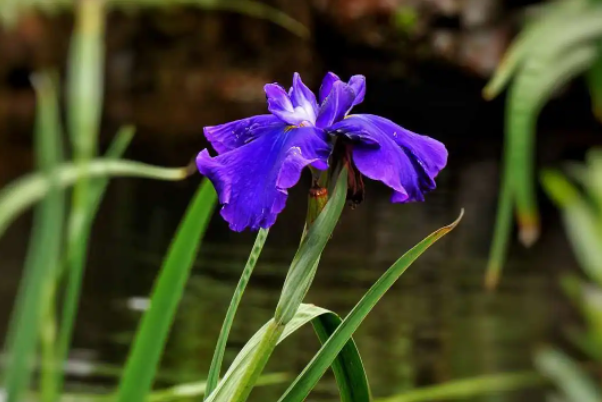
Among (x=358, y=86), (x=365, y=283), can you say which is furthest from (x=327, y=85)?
(x=365, y=283)

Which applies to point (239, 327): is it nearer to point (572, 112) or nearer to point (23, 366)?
point (23, 366)

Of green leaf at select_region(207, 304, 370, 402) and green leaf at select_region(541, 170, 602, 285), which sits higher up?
green leaf at select_region(207, 304, 370, 402)

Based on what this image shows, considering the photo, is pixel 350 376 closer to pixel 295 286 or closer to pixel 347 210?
pixel 295 286

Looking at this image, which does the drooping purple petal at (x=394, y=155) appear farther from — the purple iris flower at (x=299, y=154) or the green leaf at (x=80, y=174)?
the green leaf at (x=80, y=174)

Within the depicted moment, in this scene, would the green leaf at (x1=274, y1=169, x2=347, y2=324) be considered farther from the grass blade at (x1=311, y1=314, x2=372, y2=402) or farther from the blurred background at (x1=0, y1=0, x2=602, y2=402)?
the blurred background at (x1=0, y1=0, x2=602, y2=402)

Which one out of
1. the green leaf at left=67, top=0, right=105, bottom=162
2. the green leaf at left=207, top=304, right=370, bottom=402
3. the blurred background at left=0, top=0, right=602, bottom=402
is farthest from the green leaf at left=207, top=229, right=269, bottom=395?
the green leaf at left=67, top=0, right=105, bottom=162

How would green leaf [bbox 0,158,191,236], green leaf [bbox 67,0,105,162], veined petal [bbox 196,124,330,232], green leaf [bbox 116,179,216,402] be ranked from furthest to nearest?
green leaf [bbox 67,0,105,162], green leaf [bbox 0,158,191,236], green leaf [bbox 116,179,216,402], veined petal [bbox 196,124,330,232]

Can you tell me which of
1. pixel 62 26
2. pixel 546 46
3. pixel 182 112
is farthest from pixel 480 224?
pixel 62 26
